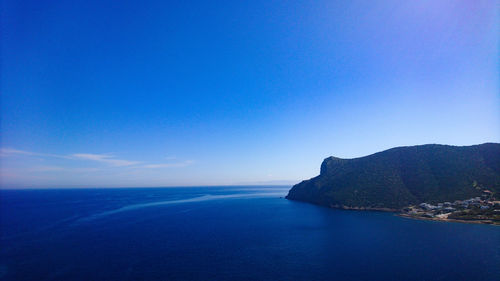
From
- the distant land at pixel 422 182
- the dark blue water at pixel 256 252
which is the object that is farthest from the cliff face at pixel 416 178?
Result: the dark blue water at pixel 256 252

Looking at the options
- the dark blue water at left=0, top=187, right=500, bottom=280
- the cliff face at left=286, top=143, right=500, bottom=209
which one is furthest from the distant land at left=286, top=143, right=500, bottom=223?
the dark blue water at left=0, top=187, right=500, bottom=280

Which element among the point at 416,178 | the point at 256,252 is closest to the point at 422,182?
the point at 416,178

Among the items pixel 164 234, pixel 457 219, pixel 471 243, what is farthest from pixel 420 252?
→ pixel 164 234

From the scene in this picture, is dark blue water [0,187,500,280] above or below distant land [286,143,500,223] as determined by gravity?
below

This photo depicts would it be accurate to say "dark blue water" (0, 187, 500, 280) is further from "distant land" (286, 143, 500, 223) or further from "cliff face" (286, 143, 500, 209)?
"cliff face" (286, 143, 500, 209)

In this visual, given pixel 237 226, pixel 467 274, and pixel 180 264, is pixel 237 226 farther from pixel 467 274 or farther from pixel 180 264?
pixel 467 274

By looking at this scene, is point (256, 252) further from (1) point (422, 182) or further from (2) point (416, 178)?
(2) point (416, 178)

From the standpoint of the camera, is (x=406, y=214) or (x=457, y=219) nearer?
(x=457, y=219)

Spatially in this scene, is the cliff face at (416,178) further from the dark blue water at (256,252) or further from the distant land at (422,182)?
the dark blue water at (256,252)
